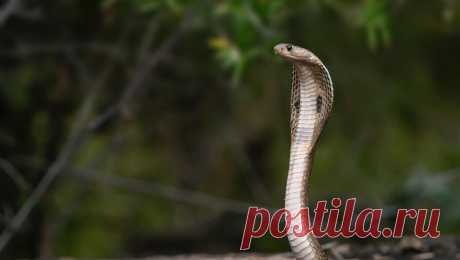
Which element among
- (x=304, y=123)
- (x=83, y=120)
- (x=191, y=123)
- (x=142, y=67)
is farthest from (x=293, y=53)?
(x=191, y=123)

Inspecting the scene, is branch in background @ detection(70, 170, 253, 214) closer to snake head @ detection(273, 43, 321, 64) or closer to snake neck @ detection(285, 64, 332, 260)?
snake neck @ detection(285, 64, 332, 260)

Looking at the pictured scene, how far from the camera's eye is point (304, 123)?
3322 millimetres

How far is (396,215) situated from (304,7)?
6.48ft

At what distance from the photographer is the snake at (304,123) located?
3.07 metres

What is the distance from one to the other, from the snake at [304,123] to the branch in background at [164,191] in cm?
332

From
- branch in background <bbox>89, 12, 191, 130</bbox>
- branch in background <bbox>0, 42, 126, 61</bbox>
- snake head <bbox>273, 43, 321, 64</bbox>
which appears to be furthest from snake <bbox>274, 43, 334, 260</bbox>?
branch in background <bbox>0, 42, 126, 61</bbox>

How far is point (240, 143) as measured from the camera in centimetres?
906

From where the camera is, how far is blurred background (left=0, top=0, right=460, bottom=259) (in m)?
7.05

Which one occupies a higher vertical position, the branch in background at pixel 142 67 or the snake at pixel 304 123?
the snake at pixel 304 123

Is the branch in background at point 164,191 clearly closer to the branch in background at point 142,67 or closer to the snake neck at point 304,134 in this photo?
the branch in background at point 142,67

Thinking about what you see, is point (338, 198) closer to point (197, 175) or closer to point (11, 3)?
point (197, 175)

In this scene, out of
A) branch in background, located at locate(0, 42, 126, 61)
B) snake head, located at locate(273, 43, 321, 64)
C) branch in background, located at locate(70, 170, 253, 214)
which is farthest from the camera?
branch in background, located at locate(0, 42, 126, 61)

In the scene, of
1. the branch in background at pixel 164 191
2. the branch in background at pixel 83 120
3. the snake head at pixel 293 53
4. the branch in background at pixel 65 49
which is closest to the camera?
the snake head at pixel 293 53

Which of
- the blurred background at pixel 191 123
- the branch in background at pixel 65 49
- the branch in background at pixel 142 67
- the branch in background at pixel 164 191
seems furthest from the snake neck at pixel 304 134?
the branch in background at pixel 65 49
